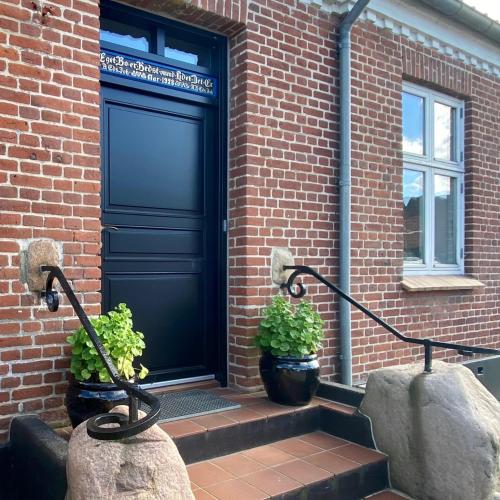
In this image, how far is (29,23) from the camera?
298 centimetres

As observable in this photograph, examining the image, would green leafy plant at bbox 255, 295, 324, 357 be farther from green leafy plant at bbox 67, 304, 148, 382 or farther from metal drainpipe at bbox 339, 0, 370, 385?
green leafy plant at bbox 67, 304, 148, 382

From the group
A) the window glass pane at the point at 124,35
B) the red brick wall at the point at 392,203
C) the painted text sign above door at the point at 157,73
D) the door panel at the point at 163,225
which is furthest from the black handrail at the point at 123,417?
the red brick wall at the point at 392,203

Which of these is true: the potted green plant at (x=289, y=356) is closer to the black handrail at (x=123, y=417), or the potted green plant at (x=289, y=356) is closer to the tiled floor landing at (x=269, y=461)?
the tiled floor landing at (x=269, y=461)

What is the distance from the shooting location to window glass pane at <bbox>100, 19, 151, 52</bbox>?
366 cm

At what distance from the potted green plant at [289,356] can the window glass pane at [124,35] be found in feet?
7.10

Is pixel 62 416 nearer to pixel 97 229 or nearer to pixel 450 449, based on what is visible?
pixel 97 229

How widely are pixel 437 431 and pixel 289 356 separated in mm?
1033

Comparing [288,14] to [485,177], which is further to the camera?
[485,177]

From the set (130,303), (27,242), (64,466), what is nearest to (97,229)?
(27,242)

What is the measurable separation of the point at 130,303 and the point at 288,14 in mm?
2590

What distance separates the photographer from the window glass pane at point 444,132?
5.77 meters

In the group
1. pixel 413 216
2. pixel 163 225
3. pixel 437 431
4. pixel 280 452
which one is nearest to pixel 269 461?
pixel 280 452

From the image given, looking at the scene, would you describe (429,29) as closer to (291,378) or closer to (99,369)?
(291,378)

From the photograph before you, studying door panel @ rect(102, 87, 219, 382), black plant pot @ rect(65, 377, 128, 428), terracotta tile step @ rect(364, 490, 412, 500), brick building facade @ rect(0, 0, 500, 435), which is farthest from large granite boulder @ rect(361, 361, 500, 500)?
black plant pot @ rect(65, 377, 128, 428)
